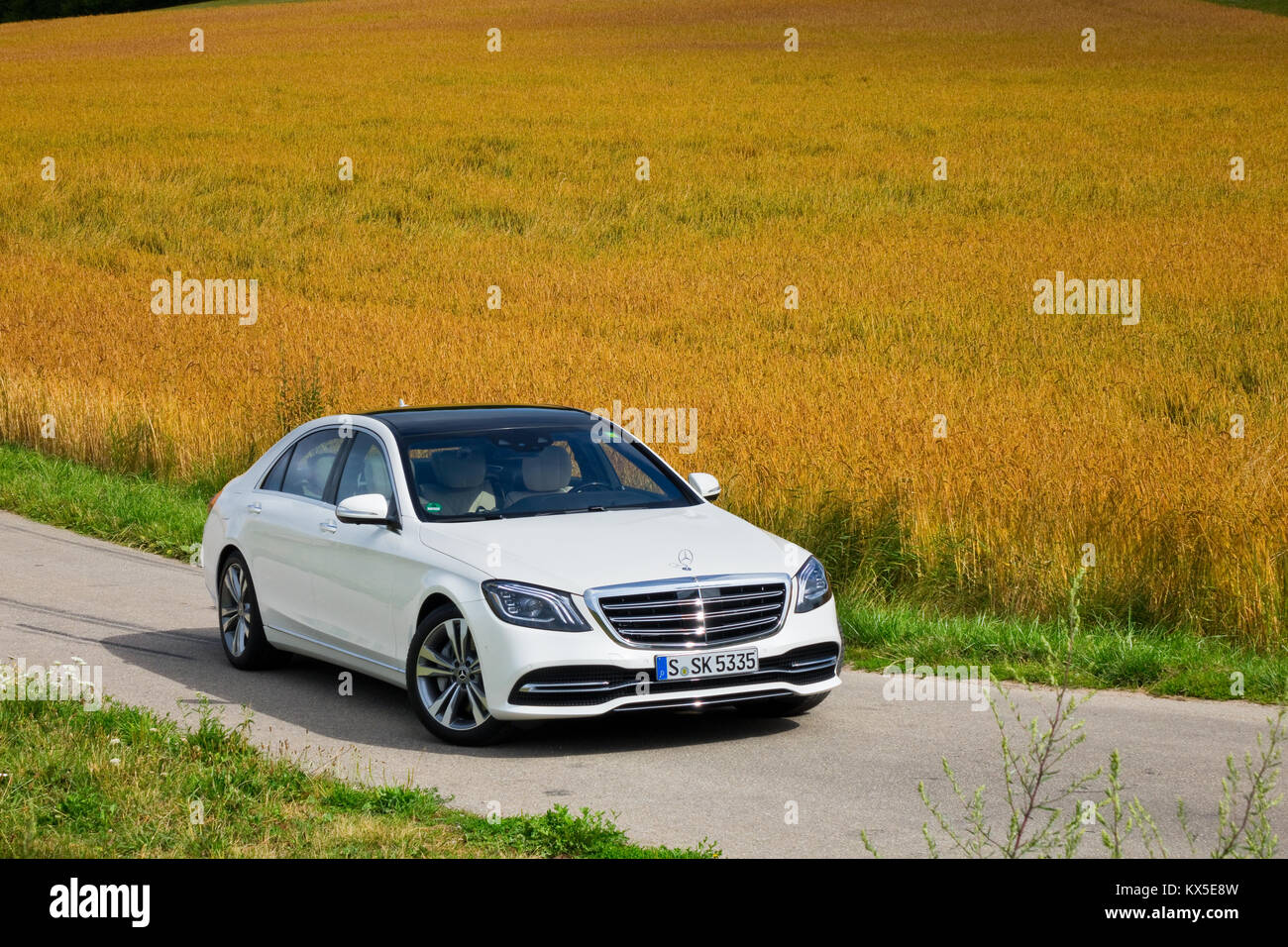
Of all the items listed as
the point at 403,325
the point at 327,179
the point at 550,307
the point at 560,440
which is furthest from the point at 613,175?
the point at 560,440

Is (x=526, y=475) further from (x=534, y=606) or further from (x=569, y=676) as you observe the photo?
(x=569, y=676)

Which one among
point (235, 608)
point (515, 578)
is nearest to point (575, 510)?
point (515, 578)

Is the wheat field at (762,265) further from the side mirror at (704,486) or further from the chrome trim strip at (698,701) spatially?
the chrome trim strip at (698,701)

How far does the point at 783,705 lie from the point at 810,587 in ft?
2.03

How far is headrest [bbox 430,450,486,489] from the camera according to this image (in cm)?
901

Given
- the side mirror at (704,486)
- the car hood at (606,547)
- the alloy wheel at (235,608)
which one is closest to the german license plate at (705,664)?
the car hood at (606,547)

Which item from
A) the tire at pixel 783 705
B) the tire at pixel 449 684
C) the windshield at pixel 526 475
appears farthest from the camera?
the windshield at pixel 526 475

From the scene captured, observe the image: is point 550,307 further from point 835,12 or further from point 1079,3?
point 1079,3

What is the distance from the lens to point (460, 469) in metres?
9.07

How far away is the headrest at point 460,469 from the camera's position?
901cm

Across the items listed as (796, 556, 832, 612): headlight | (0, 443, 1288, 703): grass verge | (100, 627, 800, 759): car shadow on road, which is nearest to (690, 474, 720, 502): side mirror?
(796, 556, 832, 612): headlight

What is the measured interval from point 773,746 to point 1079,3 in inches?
3193
